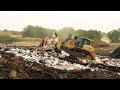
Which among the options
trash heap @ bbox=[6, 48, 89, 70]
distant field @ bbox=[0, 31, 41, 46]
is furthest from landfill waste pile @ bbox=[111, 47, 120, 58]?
distant field @ bbox=[0, 31, 41, 46]

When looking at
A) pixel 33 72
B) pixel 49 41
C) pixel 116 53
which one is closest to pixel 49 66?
pixel 33 72

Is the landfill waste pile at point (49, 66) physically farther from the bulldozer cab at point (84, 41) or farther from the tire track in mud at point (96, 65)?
the bulldozer cab at point (84, 41)

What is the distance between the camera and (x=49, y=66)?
25.7 feet

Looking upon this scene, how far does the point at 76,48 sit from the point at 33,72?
53.1 inches

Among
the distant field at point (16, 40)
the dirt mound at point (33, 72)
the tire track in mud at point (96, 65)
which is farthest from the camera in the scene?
the tire track in mud at point (96, 65)

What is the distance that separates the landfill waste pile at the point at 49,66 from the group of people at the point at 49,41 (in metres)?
→ 0.16

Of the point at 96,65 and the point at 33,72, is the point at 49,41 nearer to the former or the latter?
the point at 33,72

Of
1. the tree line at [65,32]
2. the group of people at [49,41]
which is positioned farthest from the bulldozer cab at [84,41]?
the group of people at [49,41]

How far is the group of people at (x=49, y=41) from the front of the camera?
802 cm

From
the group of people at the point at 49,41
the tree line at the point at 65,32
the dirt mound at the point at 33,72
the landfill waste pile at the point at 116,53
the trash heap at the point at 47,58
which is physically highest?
the tree line at the point at 65,32

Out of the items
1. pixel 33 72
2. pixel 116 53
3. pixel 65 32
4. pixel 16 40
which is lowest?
pixel 33 72
